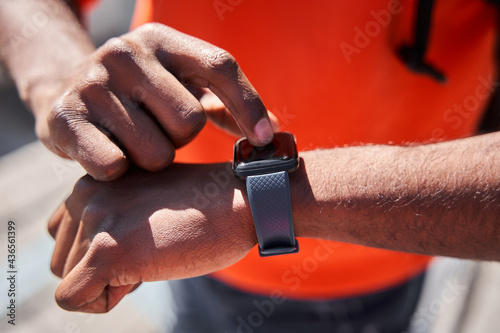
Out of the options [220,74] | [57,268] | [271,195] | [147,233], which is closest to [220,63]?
[220,74]

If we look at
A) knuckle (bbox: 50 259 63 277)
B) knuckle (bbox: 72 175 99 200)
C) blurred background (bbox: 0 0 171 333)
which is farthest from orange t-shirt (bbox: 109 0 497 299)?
blurred background (bbox: 0 0 171 333)

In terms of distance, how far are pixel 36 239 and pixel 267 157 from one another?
8.43 feet

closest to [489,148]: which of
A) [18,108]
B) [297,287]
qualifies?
[297,287]

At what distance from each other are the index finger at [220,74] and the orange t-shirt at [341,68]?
0.92 feet

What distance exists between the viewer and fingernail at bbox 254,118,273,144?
3.10 ft

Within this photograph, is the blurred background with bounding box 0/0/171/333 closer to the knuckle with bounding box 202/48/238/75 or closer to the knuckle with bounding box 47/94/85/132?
the knuckle with bounding box 47/94/85/132

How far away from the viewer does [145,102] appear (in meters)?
0.99

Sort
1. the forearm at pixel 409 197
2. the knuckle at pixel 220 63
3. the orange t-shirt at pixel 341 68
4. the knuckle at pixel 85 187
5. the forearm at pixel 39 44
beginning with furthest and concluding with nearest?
the forearm at pixel 39 44
the orange t-shirt at pixel 341 68
the knuckle at pixel 85 187
the knuckle at pixel 220 63
the forearm at pixel 409 197

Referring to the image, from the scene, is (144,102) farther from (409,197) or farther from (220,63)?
(409,197)

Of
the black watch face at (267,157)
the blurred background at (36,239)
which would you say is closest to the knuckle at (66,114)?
the black watch face at (267,157)

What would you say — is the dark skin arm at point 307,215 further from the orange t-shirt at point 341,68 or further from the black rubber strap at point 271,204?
the orange t-shirt at point 341,68

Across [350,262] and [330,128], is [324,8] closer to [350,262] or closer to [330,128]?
[330,128]

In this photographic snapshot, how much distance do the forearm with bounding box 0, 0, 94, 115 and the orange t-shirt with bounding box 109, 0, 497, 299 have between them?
27cm

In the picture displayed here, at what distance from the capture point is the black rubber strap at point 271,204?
919mm
